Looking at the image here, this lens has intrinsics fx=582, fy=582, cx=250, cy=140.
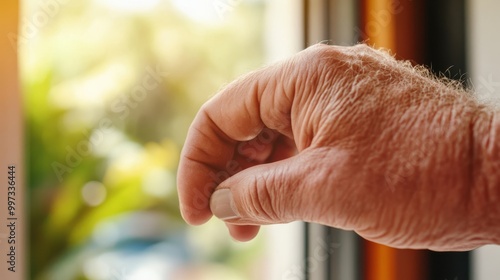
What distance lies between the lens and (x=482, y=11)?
1.28 metres

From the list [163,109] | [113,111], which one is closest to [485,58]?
[163,109]

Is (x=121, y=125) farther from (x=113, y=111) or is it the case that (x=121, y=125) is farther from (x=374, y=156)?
(x=374, y=156)

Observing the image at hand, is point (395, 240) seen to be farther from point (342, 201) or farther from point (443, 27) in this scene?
point (443, 27)

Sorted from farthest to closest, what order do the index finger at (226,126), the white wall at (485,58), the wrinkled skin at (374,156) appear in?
the white wall at (485,58) → the index finger at (226,126) → the wrinkled skin at (374,156)

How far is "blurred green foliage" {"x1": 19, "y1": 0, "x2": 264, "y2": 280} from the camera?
1.25m

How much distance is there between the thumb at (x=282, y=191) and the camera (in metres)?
0.51

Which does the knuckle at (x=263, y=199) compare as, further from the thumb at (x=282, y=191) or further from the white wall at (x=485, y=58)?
the white wall at (x=485, y=58)

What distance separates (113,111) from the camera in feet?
4.33

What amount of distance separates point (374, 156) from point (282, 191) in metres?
0.09

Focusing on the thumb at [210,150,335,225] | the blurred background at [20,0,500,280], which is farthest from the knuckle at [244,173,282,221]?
the blurred background at [20,0,500,280]

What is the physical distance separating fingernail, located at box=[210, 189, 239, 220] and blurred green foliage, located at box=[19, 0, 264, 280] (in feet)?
2.25

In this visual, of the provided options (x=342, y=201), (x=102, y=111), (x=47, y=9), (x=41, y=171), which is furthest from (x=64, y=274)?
(x=342, y=201)

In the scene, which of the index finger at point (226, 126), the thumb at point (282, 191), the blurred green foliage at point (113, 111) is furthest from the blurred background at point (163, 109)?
the thumb at point (282, 191)

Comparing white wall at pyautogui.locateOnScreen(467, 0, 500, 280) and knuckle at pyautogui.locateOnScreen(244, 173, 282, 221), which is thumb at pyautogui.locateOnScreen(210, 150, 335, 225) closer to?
knuckle at pyautogui.locateOnScreen(244, 173, 282, 221)
